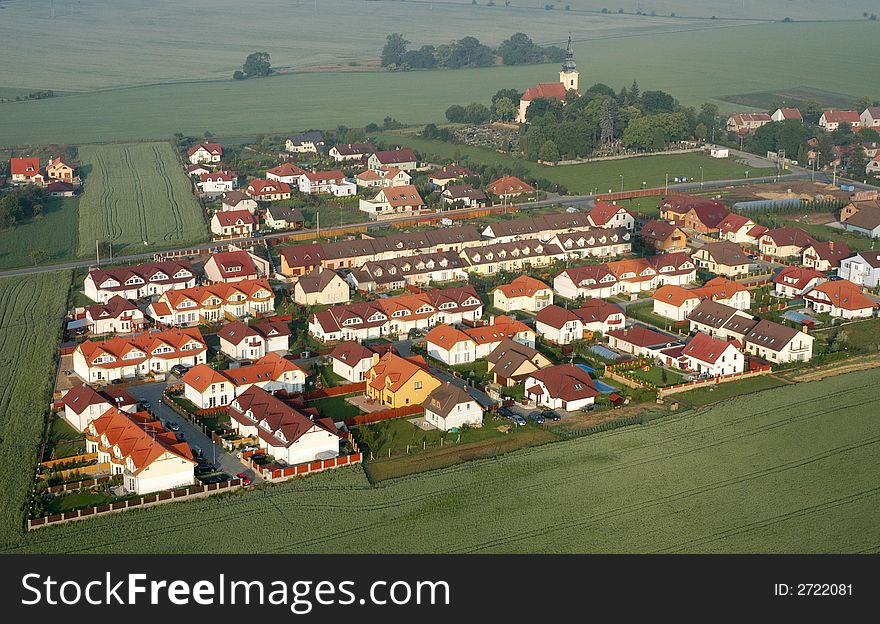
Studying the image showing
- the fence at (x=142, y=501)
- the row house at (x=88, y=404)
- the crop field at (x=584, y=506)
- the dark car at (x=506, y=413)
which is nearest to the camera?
the crop field at (x=584, y=506)

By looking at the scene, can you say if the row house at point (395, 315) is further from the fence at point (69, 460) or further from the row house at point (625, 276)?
the fence at point (69, 460)

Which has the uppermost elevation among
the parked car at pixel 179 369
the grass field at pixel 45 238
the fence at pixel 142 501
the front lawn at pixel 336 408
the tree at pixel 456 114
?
the fence at pixel 142 501

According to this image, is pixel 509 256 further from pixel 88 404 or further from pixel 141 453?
pixel 141 453

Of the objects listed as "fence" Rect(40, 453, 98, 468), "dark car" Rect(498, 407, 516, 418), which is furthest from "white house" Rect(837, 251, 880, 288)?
"fence" Rect(40, 453, 98, 468)

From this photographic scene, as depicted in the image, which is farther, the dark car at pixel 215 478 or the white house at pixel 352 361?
the white house at pixel 352 361

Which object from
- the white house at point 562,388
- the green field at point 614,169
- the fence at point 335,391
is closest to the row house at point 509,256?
the fence at point 335,391

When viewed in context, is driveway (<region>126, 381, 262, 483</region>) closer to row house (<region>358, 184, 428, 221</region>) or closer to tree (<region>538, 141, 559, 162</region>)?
row house (<region>358, 184, 428, 221</region>)

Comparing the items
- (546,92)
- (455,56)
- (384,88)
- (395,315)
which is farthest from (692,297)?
(455,56)
